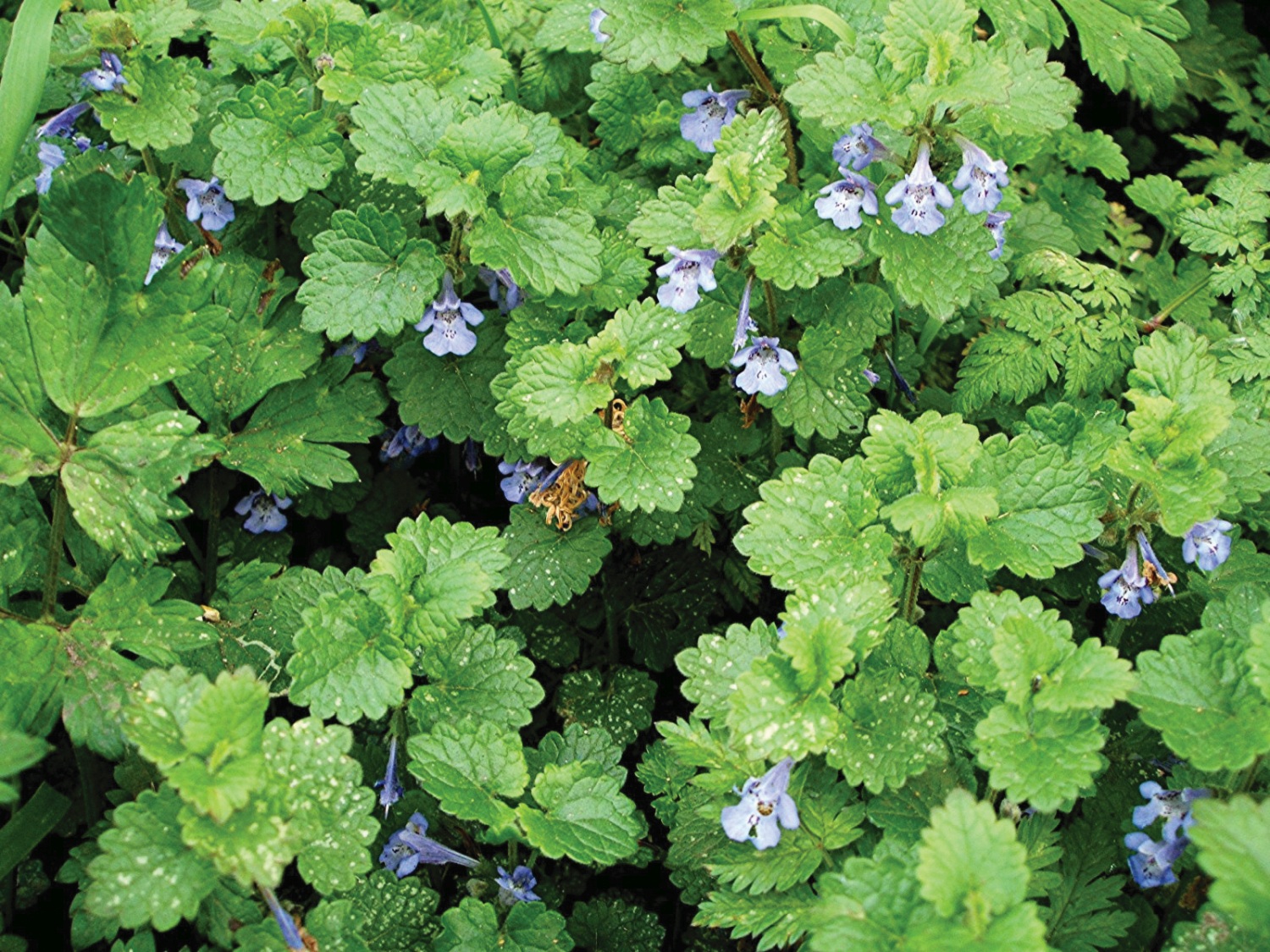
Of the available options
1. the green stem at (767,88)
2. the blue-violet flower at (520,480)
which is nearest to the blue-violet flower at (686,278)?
the green stem at (767,88)

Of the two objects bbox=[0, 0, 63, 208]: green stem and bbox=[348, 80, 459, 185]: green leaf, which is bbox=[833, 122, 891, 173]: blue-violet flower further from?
bbox=[0, 0, 63, 208]: green stem

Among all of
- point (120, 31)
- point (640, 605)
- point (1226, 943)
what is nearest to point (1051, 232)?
point (640, 605)

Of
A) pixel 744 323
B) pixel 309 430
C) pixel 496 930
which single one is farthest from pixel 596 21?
pixel 496 930

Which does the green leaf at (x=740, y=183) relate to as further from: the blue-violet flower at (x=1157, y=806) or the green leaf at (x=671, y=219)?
the blue-violet flower at (x=1157, y=806)

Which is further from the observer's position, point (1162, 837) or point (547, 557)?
point (547, 557)

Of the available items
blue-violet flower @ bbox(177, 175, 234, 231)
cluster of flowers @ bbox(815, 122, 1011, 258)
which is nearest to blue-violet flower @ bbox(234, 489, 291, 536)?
blue-violet flower @ bbox(177, 175, 234, 231)

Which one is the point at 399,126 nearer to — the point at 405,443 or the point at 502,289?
the point at 502,289
